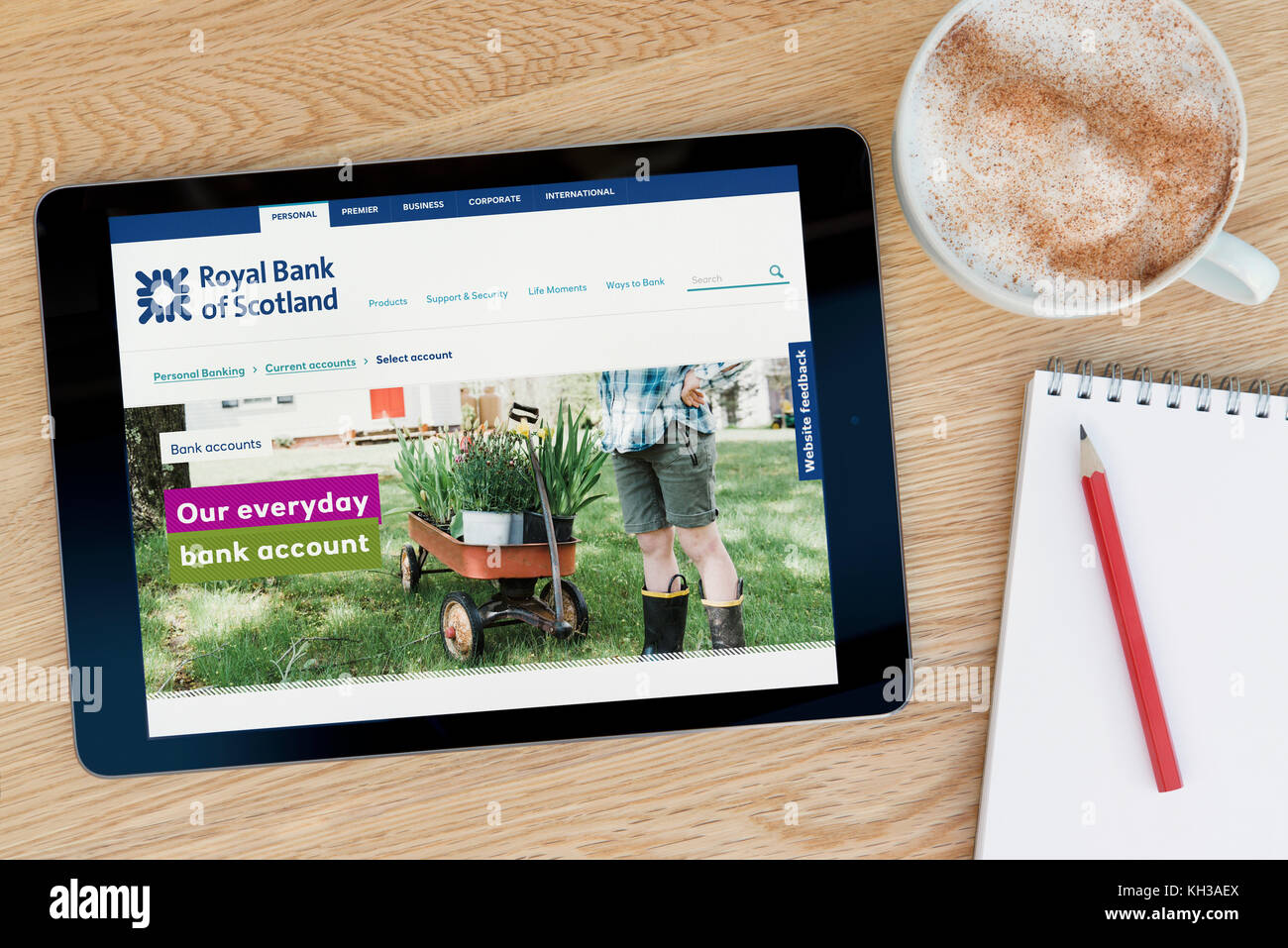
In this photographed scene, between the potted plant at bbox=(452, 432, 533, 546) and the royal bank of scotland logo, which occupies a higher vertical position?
the royal bank of scotland logo

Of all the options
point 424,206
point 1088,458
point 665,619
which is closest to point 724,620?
point 665,619

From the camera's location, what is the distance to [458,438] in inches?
26.5

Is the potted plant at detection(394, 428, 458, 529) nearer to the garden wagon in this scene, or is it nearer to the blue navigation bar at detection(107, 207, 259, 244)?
the garden wagon

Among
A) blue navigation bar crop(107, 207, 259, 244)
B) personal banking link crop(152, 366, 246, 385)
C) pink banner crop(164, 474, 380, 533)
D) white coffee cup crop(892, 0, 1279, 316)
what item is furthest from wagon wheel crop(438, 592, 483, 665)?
white coffee cup crop(892, 0, 1279, 316)

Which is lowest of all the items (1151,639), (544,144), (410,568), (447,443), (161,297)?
(1151,639)

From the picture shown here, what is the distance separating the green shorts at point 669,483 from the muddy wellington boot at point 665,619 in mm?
55

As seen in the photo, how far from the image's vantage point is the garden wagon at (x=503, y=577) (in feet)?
2.20

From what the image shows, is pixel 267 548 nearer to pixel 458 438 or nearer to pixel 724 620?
pixel 458 438

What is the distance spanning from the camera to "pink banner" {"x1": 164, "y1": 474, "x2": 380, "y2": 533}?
68 cm

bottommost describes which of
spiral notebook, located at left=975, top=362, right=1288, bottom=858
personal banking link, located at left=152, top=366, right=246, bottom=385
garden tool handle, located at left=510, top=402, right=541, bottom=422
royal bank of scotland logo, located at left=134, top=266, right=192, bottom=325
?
spiral notebook, located at left=975, top=362, right=1288, bottom=858

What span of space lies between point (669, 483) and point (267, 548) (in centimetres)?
35

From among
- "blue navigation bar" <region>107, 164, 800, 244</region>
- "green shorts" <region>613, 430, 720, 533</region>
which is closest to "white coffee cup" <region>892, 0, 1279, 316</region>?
"blue navigation bar" <region>107, 164, 800, 244</region>

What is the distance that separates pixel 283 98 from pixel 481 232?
0.22m
